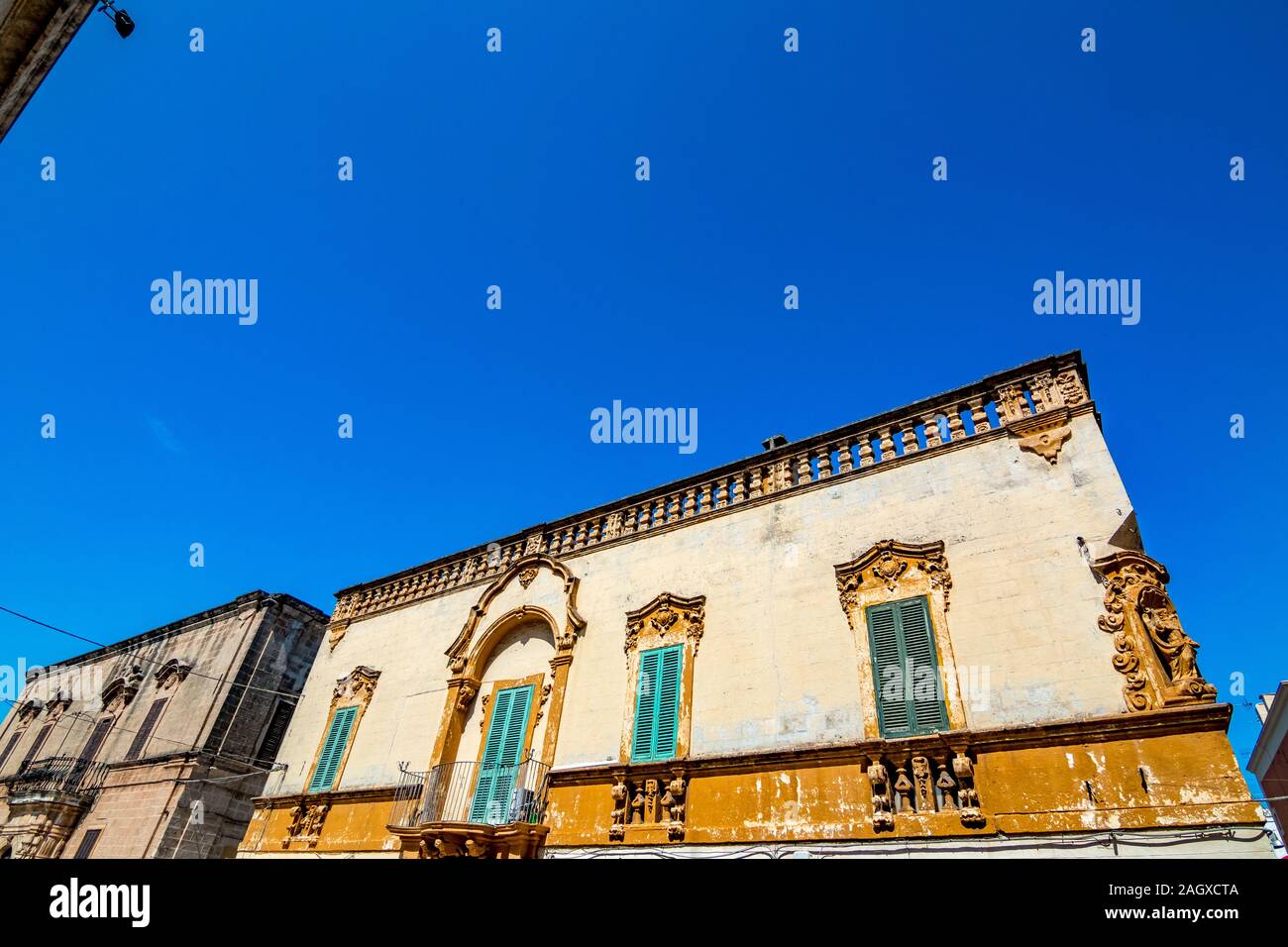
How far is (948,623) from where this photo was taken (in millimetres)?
9766

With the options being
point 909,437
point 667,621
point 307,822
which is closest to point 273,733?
point 307,822

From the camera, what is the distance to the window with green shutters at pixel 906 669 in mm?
9250

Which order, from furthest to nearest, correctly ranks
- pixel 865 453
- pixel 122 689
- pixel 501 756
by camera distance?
pixel 122 689
pixel 501 756
pixel 865 453

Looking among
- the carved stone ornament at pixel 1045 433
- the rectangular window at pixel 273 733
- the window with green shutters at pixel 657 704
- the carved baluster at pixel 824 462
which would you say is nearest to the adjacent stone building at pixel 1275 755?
the carved stone ornament at pixel 1045 433

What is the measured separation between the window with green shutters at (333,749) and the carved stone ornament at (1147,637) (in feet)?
51.8

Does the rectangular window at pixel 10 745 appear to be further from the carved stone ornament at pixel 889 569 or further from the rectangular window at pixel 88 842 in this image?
the carved stone ornament at pixel 889 569

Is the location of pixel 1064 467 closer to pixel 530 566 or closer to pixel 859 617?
pixel 859 617

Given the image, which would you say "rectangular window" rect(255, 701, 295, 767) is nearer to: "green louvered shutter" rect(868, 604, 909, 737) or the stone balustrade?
the stone balustrade

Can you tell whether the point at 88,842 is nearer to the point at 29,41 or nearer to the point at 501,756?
the point at 501,756

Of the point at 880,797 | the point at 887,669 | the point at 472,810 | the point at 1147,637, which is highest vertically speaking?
the point at 887,669

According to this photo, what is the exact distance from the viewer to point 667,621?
12.7 m

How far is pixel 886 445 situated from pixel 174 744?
23525 mm
